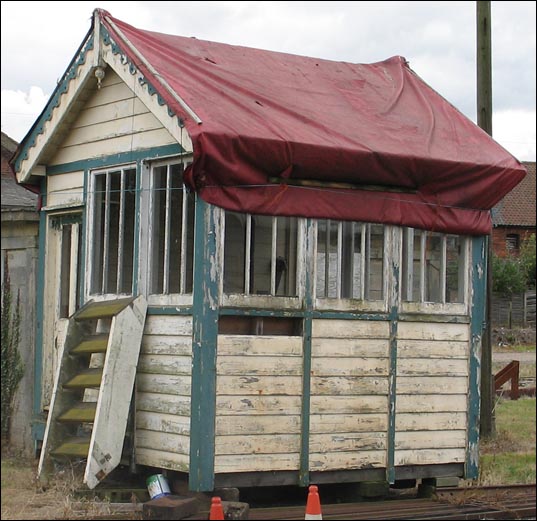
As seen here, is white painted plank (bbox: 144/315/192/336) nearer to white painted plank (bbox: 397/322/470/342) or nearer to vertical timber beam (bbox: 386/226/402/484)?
vertical timber beam (bbox: 386/226/402/484)

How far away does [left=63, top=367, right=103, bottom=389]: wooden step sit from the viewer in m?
10.1

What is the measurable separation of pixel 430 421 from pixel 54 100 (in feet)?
16.7

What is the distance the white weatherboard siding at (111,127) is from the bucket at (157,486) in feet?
9.93

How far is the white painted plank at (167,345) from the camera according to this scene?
963 centimetres

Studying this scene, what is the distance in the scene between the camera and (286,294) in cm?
1016

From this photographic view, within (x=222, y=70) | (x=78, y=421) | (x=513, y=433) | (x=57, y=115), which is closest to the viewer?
(x=78, y=421)

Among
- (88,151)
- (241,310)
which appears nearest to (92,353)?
(241,310)

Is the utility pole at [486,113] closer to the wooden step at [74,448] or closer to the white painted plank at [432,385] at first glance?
the white painted plank at [432,385]

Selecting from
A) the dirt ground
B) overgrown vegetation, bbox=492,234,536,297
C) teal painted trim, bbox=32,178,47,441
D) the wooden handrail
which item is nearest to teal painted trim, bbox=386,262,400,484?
the dirt ground

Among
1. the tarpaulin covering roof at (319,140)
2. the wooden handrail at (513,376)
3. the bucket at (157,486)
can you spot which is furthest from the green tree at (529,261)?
the bucket at (157,486)

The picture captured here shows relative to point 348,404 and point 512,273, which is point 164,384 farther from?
point 512,273

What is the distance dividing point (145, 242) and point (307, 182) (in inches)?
66.3

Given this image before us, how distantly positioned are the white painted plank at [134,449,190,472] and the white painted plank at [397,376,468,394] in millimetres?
2216

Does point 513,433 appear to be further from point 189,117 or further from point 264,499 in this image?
point 189,117
